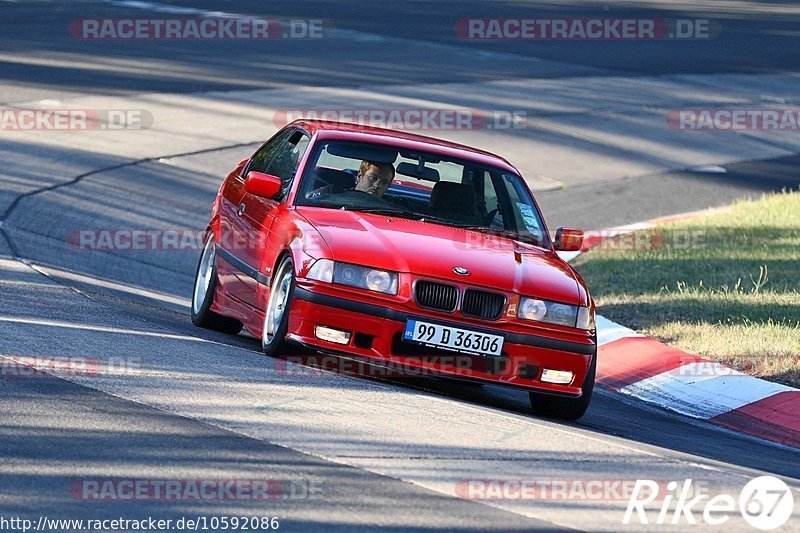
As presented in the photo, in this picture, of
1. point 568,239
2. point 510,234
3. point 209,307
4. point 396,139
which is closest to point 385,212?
point 396,139

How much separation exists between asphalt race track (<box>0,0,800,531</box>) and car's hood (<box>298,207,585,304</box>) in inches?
28.9

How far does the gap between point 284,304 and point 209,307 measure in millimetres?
1945

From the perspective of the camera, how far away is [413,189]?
952 centimetres

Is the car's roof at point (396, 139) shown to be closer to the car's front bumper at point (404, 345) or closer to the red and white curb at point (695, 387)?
the car's front bumper at point (404, 345)

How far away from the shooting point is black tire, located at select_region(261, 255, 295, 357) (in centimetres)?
Answer: 834

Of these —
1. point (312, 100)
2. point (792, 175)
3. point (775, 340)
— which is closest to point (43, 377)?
point (775, 340)

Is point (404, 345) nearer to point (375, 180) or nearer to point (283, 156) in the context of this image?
point (375, 180)

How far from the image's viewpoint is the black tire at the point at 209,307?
33.7ft

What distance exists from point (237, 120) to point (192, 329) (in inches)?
446

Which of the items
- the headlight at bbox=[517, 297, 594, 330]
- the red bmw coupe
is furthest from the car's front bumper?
the headlight at bbox=[517, 297, 594, 330]

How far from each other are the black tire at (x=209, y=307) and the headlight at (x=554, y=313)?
9.23 ft

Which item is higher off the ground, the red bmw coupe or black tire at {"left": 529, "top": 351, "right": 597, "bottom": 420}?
the red bmw coupe

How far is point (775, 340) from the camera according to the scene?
35.9 feet

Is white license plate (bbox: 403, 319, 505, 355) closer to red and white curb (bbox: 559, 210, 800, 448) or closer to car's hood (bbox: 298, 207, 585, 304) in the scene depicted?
car's hood (bbox: 298, 207, 585, 304)
